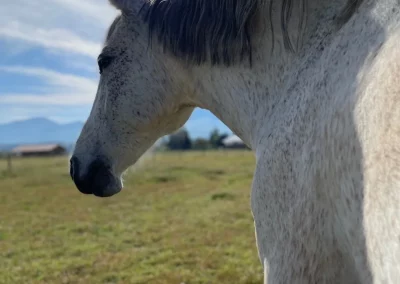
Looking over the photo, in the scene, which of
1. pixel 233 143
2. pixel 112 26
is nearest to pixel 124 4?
pixel 112 26

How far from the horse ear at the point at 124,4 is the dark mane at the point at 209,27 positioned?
116mm

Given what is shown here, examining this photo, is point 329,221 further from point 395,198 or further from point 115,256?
point 115,256

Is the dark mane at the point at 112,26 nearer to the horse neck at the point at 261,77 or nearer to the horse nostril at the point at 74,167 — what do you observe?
the horse neck at the point at 261,77

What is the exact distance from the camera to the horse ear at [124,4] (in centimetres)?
158

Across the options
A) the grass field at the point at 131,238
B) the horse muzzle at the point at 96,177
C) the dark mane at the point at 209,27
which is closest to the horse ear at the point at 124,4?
the dark mane at the point at 209,27

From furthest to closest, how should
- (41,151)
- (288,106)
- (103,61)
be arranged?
(41,151)
(103,61)
(288,106)

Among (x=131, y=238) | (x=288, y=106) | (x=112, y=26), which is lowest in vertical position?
(x=131, y=238)

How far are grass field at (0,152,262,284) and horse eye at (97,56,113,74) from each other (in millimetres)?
658

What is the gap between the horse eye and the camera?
66.2 inches

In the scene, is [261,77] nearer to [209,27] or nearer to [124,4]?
[209,27]

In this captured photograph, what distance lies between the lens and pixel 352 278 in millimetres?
897

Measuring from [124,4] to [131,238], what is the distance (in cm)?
490

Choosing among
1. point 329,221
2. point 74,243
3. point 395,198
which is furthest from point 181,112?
point 74,243

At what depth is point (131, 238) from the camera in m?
6.01
